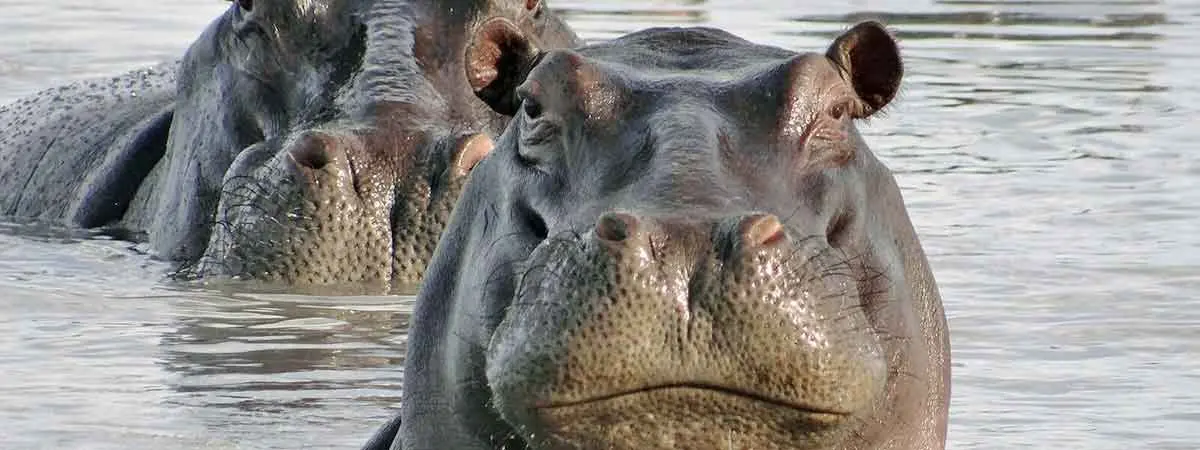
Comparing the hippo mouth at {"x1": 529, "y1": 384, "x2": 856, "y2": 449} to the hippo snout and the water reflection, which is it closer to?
the hippo snout

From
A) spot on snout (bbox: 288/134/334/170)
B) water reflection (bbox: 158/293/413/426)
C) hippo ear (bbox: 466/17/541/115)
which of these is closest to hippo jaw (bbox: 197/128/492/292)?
spot on snout (bbox: 288/134/334/170)

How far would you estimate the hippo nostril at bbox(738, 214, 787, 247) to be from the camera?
444 centimetres

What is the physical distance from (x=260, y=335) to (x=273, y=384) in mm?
858

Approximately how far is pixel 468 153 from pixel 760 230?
414 cm

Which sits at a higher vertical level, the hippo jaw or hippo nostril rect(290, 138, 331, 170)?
hippo nostril rect(290, 138, 331, 170)

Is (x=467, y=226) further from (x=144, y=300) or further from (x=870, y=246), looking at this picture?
(x=144, y=300)

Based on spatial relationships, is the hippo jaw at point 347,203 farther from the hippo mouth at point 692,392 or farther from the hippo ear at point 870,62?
the hippo mouth at point 692,392

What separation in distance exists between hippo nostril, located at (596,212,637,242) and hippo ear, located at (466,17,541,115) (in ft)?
3.67

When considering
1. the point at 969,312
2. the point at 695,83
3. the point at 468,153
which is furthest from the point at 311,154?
the point at 695,83

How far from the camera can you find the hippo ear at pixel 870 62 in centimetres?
532

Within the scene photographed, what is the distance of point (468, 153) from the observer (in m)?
8.53

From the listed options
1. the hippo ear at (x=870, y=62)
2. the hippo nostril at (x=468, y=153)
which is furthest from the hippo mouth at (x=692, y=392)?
the hippo nostril at (x=468, y=153)

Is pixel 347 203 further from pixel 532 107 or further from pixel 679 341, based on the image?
pixel 679 341

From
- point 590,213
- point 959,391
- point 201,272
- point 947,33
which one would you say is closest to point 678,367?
point 590,213
